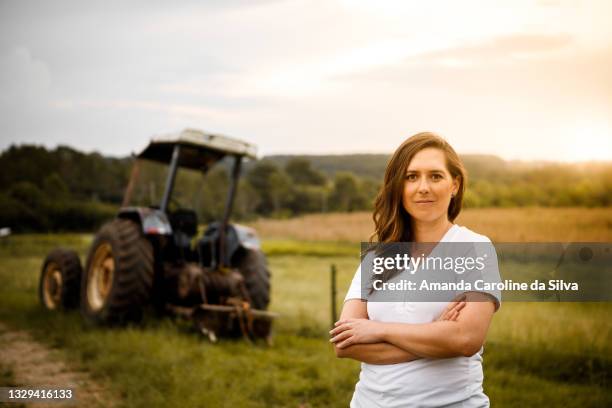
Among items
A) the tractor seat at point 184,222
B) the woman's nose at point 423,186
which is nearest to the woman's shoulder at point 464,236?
the woman's nose at point 423,186

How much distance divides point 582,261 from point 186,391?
2.69m

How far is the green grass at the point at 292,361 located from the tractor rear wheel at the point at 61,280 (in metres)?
0.34

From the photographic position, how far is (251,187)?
48.7 feet

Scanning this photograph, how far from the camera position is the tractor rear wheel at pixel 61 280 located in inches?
275

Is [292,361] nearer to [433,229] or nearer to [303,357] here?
[303,357]

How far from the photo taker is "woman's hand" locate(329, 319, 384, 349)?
1683 millimetres

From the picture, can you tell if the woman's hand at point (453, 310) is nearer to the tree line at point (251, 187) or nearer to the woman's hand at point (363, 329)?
the woman's hand at point (363, 329)

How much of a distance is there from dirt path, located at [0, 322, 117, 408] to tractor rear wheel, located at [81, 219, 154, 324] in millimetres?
650

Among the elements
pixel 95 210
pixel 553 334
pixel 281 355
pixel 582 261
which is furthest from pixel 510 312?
pixel 95 210

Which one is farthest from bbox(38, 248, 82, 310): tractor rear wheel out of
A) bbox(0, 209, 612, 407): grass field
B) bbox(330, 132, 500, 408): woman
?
bbox(330, 132, 500, 408): woman

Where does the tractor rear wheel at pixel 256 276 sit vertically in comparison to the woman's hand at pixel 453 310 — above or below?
below

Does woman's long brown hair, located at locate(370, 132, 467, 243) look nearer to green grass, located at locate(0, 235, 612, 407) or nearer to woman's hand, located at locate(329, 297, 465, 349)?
woman's hand, located at locate(329, 297, 465, 349)

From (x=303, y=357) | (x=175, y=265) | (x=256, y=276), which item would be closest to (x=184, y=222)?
(x=175, y=265)

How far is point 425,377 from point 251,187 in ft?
43.8
